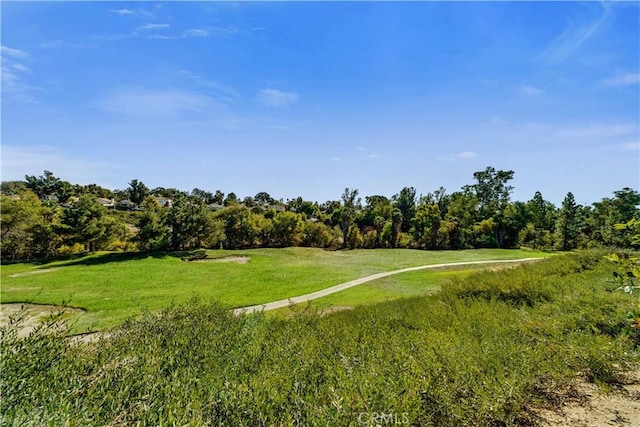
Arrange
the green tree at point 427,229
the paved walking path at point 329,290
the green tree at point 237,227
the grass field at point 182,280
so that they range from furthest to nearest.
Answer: the green tree at point 427,229 < the green tree at point 237,227 < the grass field at point 182,280 < the paved walking path at point 329,290

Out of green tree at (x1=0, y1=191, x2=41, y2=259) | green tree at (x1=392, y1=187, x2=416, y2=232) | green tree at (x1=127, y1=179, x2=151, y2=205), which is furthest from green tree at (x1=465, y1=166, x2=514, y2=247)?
green tree at (x1=127, y1=179, x2=151, y2=205)

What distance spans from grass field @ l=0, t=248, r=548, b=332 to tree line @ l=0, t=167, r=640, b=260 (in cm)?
399

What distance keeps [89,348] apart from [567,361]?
8.48 metres

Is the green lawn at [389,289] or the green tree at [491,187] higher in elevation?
the green tree at [491,187]

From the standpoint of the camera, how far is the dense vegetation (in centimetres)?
339

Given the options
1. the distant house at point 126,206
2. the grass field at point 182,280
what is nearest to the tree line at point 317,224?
the grass field at point 182,280

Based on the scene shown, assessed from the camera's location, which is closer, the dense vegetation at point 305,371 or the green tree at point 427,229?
the dense vegetation at point 305,371

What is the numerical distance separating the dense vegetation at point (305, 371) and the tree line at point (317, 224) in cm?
2906

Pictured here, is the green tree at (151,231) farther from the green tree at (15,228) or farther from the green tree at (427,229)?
the green tree at (427,229)

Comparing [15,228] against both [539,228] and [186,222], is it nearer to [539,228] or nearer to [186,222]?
[186,222]

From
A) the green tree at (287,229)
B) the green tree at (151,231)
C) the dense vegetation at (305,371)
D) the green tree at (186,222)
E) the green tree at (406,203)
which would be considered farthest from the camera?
the green tree at (406,203)

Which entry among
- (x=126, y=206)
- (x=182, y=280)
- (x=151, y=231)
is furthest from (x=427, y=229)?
(x=126, y=206)

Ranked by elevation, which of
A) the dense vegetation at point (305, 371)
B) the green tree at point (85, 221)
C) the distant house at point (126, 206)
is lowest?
the dense vegetation at point (305, 371)

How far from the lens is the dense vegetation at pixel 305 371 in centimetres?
339
